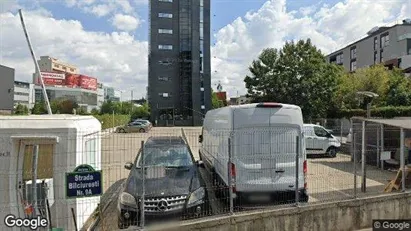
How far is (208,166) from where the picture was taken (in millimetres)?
10164

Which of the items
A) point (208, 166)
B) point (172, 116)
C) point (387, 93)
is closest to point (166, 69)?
point (172, 116)

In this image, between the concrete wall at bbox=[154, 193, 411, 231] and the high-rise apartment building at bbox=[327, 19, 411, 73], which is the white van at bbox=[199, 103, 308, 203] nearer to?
the concrete wall at bbox=[154, 193, 411, 231]

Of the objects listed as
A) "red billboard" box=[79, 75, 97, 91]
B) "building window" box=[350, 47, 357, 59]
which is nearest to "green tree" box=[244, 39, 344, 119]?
"building window" box=[350, 47, 357, 59]

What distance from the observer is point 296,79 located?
30.1 meters

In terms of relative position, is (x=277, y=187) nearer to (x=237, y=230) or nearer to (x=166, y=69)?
(x=237, y=230)

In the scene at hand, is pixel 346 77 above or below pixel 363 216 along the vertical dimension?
above

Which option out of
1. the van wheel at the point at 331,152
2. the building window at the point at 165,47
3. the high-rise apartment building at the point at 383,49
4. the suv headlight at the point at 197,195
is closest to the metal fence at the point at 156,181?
→ the suv headlight at the point at 197,195

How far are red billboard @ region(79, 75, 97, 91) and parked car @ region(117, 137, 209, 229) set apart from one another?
99.4 meters

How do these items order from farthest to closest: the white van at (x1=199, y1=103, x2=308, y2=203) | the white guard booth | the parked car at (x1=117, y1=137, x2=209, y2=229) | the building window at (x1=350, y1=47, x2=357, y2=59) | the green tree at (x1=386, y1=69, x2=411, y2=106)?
the building window at (x1=350, y1=47, x2=357, y2=59), the green tree at (x1=386, y1=69, x2=411, y2=106), the white van at (x1=199, y1=103, x2=308, y2=203), the parked car at (x1=117, y1=137, x2=209, y2=229), the white guard booth

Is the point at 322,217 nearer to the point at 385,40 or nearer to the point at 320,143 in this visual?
the point at 320,143

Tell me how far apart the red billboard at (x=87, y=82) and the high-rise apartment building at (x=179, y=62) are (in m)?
46.5

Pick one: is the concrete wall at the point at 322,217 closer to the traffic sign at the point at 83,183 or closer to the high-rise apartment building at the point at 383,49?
the traffic sign at the point at 83,183

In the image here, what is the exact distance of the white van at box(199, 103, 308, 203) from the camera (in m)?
7.34

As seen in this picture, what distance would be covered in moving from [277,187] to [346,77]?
35.2 meters
